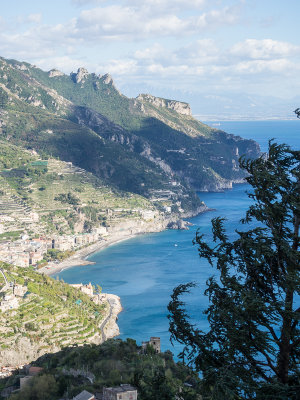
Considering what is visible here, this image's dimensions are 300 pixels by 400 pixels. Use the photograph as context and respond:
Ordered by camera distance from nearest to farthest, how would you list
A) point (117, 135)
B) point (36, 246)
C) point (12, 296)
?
point (12, 296) < point (36, 246) < point (117, 135)

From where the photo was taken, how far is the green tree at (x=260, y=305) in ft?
18.0

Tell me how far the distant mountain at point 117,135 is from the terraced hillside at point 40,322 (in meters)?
53.4

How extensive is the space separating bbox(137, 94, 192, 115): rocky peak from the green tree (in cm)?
14494

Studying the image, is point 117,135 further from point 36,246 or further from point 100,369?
point 100,369

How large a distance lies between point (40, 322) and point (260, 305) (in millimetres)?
28260

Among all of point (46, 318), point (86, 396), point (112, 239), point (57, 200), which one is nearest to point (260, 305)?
point (86, 396)

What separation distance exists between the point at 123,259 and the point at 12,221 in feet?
47.6

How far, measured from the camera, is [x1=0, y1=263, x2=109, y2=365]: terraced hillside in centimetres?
3020

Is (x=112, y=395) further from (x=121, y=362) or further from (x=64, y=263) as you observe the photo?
(x=64, y=263)

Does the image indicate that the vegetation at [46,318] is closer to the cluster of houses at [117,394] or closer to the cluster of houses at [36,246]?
the cluster of houses at [36,246]

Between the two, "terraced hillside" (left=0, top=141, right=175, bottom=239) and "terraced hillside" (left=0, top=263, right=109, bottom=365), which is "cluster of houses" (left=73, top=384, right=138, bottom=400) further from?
"terraced hillside" (left=0, top=141, right=175, bottom=239)

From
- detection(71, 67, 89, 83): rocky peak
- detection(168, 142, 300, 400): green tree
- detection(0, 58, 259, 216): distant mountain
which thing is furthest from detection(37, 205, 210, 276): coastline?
detection(71, 67, 89, 83): rocky peak

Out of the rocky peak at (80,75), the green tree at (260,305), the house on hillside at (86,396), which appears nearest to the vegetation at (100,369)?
the house on hillside at (86,396)

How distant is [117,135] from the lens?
12038 cm
